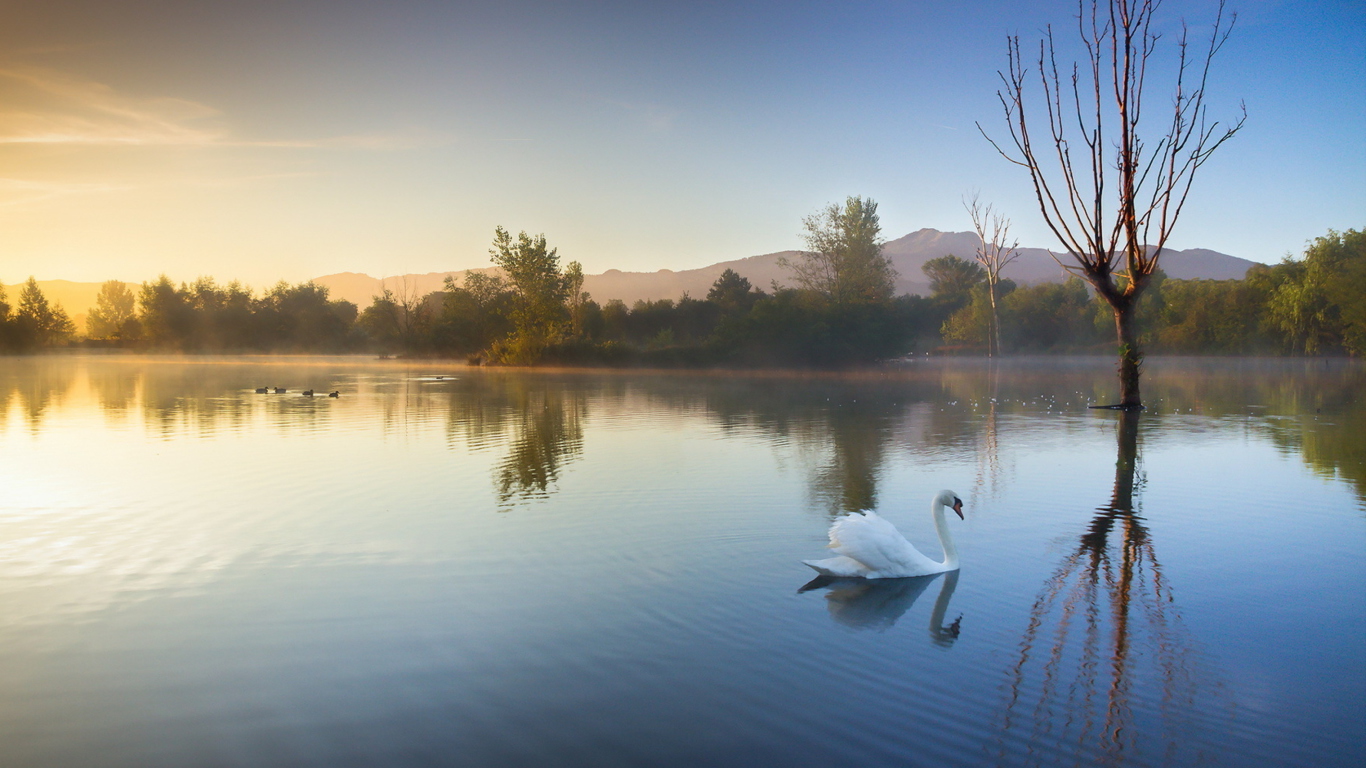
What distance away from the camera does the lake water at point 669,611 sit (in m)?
4.12

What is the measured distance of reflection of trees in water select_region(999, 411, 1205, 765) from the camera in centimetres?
404

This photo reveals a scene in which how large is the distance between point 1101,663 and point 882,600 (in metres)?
1.63

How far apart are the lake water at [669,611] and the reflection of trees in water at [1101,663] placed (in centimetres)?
2

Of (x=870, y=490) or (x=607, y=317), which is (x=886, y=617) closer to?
(x=870, y=490)

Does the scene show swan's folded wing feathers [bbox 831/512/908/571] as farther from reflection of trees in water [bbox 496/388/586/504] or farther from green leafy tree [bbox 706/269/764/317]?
green leafy tree [bbox 706/269/764/317]

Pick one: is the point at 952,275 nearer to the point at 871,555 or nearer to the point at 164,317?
the point at 164,317

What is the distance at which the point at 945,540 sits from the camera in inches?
273

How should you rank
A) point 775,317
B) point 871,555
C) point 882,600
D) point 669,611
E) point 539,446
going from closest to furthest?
point 669,611, point 882,600, point 871,555, point 539,446, point 775,317

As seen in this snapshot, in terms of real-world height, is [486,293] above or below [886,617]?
above

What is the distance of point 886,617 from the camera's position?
586cm

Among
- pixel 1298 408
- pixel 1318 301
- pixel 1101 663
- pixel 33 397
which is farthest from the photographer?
pixel 1318 301

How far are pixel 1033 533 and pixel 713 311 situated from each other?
67.5m

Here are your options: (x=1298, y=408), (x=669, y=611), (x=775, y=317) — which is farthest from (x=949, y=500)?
(x=775, y=317)

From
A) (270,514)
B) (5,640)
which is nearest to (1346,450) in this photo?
(270,514)
